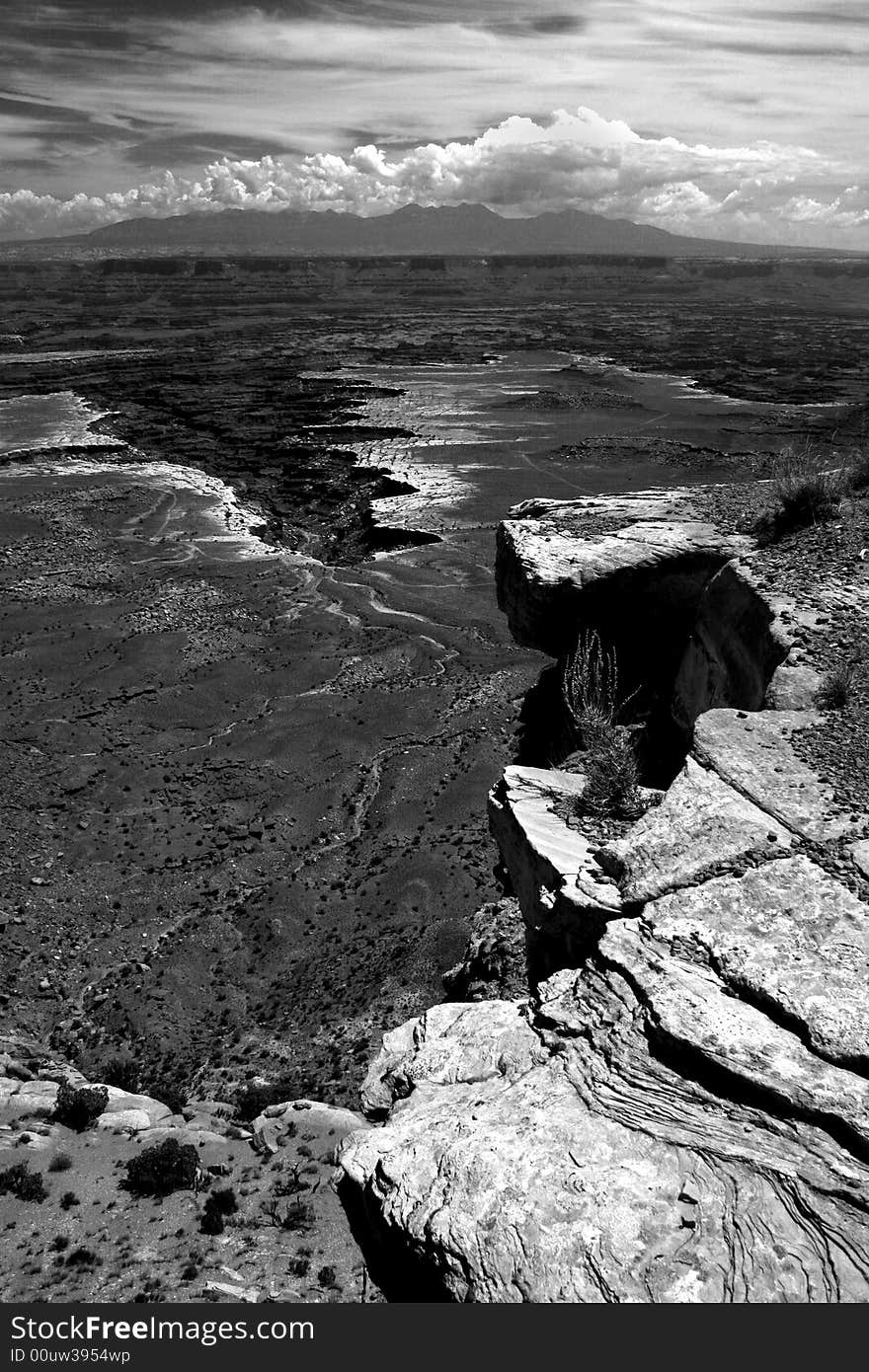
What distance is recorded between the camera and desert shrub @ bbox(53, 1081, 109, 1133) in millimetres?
12078

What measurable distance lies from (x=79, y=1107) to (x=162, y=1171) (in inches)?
80.7

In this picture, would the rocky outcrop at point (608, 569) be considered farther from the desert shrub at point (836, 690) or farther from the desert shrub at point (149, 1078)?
the desert shrub at point (149, 1078)

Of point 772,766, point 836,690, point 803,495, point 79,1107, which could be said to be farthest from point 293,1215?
point 803,495

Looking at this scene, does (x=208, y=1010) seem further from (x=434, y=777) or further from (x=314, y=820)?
(x=434, y=777)

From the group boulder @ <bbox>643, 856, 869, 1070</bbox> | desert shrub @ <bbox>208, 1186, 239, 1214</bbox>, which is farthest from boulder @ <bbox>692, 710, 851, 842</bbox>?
desert shrub @ <bbox>208, 1186, 239, 1214</bbox>

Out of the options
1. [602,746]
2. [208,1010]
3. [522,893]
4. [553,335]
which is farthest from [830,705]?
[553,335]

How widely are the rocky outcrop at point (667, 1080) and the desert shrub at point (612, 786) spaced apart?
45 cm

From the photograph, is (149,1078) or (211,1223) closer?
(211,1223)

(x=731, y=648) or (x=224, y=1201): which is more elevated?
(x=731, y=648)

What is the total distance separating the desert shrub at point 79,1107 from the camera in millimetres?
12078

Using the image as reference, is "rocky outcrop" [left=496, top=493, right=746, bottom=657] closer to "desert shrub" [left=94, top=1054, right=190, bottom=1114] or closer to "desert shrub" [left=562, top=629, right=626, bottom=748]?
"desert shrub" [left=562, top=629, right=626, bottom=748]

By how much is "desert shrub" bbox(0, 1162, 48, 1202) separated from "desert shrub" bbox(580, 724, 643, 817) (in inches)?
316

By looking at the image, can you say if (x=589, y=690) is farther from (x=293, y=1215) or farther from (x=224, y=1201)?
(x=224, y=1201)

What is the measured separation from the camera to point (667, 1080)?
6.63 metres
